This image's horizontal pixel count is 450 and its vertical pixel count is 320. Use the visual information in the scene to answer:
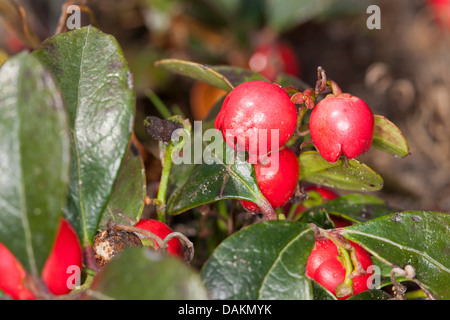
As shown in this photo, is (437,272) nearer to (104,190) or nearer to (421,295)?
(421,295)

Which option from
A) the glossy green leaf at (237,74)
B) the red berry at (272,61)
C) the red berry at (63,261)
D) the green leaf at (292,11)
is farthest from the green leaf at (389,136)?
the green leaf at (292,11)

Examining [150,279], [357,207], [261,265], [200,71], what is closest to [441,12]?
[357,207]

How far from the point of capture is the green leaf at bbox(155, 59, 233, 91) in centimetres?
96

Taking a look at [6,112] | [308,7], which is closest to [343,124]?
[6,112]

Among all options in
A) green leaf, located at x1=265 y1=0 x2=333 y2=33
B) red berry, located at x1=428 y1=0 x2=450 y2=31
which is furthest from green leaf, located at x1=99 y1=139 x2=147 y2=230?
red berry, located at x1=428 y1=0 x2=450 y2=31

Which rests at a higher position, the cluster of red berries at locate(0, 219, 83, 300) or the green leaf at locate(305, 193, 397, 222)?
the cluster of red berries at locate(0, 219, 83, 300)

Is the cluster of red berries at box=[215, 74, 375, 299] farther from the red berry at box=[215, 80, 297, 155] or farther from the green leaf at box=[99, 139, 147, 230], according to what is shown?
the green leaf at box=[99, 139, 147, 230]

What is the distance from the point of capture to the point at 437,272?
816 millimetres

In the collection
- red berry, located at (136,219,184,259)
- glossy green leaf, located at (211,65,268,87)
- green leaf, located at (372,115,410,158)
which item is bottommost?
red berry, located at (136,219,184,259)

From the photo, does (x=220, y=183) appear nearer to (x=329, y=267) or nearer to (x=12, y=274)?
(x=329, y=267)

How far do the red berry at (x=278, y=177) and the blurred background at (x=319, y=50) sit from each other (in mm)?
1041

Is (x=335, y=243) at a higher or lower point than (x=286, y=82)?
lower

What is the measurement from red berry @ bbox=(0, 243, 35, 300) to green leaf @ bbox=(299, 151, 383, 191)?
0.54m
